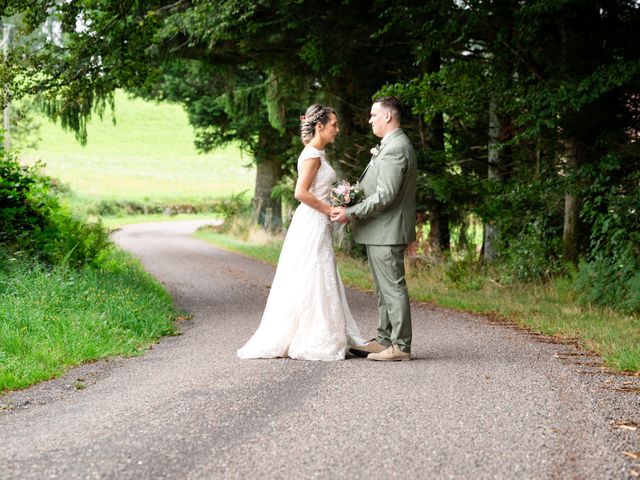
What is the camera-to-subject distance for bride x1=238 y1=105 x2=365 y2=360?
7887 mm

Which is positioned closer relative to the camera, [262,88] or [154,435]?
[154,435]

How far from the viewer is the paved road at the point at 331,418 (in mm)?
4406

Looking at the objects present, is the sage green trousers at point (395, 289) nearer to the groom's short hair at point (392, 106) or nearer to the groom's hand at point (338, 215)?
the groom's hand at point (338, 215)

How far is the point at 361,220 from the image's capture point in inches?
312

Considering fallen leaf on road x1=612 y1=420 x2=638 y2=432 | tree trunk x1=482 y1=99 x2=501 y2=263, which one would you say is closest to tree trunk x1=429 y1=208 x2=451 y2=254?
tree trunk x1=482 y1=99 x2=501 y2=263

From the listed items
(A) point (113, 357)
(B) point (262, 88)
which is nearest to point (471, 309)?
(A) point (113, 357)

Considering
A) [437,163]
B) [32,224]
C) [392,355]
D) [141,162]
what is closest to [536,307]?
[392,355]

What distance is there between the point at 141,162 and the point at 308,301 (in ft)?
278

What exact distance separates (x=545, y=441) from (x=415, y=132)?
13.7 metres

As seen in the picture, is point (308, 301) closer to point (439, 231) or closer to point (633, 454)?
point (633, 454)

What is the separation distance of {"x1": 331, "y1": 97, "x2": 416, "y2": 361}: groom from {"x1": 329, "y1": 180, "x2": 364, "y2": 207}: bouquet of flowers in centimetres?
9

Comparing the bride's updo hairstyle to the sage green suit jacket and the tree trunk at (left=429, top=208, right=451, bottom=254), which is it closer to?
the sage green suit jacket

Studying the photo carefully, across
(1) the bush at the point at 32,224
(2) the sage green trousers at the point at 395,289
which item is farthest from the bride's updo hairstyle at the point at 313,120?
(1) the bush at the point at 32,224

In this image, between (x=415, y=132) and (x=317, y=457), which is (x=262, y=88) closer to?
(x=415, y=132)
